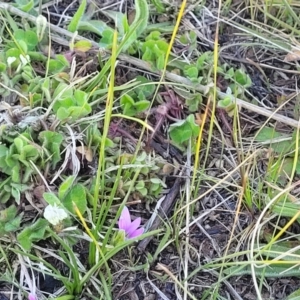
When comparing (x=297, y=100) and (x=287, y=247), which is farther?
(x=297, y=100)

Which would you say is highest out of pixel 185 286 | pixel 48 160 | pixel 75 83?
pixel 75 83

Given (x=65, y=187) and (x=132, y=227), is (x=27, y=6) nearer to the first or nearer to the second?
(x=65, y=187)

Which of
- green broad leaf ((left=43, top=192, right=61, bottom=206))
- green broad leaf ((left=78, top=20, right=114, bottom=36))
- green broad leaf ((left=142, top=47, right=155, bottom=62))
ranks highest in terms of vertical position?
green broad leaf ((left=78, top=20, right=114, bottom=36))

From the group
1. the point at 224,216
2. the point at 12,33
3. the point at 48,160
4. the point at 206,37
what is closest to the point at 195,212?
the point at 224,216

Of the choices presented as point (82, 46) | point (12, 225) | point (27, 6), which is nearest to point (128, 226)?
point (12, 225)

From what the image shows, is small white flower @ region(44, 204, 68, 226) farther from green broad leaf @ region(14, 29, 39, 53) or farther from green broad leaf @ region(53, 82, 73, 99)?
green broad leaf @ region(14, 29, 39, 53)

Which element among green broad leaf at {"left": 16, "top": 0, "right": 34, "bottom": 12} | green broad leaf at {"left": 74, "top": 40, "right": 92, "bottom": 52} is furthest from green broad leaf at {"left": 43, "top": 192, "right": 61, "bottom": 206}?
green broad leaf at {"left": 16, "top": 0, "right": 34, "bottom": 12}

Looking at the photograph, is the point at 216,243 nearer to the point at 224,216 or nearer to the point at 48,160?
the point at 224,216
